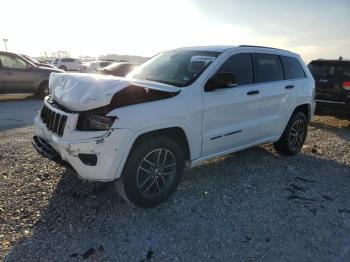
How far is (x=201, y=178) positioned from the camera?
203 inches

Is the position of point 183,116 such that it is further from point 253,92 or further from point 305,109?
point 305,109

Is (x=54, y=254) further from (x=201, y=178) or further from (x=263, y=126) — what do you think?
(x=263, y=126)

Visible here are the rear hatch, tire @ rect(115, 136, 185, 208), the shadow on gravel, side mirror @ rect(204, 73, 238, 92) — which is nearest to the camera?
the shadow on gravel

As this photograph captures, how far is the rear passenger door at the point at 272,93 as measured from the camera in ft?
18.0

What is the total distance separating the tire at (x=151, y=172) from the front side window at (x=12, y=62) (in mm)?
10832

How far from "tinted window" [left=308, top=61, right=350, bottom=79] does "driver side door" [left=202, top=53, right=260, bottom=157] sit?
16.6ft

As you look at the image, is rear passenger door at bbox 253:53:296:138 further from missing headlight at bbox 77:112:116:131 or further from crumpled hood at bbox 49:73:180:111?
Result: missing headlight at bbox 77:112:116:131

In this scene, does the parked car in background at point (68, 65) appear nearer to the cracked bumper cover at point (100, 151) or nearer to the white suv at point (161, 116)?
the white suv at point (161, 116)

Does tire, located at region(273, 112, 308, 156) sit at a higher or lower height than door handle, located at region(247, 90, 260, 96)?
lower

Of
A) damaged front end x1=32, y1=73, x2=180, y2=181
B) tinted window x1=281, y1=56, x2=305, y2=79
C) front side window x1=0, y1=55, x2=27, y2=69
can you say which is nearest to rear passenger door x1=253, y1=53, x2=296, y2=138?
tinted window x1=281, y1=56, x2=305, y2=79

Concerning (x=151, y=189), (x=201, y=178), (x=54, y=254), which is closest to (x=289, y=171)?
(x=201, y=178)

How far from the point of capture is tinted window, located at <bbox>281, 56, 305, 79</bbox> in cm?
620

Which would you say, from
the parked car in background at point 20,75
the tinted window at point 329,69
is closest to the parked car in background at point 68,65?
the parked car in background at point 20,75

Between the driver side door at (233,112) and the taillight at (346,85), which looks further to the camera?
the taillight at (346,85)
